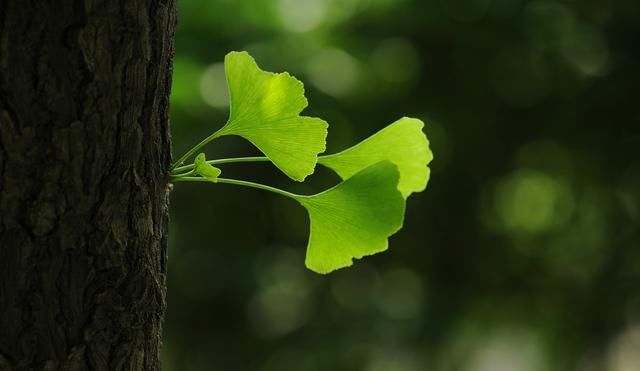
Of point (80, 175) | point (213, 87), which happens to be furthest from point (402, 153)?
point (213, 87)

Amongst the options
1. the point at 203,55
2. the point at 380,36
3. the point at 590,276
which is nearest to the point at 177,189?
the point at 203,55

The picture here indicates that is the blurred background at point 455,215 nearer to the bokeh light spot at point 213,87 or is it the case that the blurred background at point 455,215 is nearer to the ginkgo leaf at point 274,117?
the bokeh light spot at point 213,87

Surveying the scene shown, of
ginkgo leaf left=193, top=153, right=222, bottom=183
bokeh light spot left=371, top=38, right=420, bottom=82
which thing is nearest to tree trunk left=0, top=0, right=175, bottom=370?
ginkgo leaf left=193, top=153, right=222, bottom=183

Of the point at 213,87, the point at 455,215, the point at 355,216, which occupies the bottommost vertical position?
the point at 455,215

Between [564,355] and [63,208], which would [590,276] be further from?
[63,208]

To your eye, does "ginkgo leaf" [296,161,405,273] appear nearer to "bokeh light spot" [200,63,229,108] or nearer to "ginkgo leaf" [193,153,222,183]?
"ginkgo leaf" [193,153,222,183]

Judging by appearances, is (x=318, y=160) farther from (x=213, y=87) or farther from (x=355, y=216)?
(x=213, y=87)
